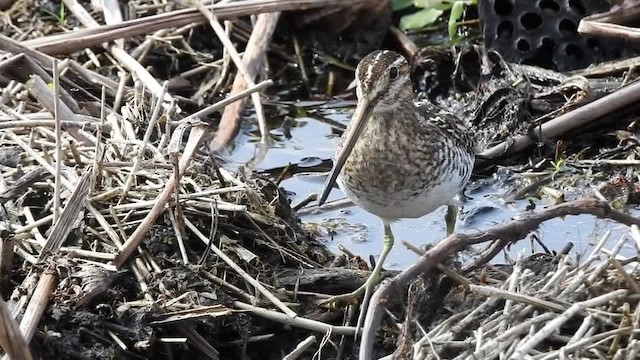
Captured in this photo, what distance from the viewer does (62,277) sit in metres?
3.91

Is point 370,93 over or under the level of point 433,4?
over

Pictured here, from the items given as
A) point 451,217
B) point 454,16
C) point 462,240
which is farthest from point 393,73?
point 454,16

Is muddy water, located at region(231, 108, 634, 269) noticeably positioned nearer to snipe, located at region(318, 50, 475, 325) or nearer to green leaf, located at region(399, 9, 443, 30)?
snipe, located at region(318, 50, 475, 325)

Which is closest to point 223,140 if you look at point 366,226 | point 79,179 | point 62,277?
point 366,226

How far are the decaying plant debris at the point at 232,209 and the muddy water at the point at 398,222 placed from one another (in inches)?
3.9

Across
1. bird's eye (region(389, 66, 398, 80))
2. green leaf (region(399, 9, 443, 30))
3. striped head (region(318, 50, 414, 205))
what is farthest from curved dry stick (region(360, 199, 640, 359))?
green leaf (region(399, 9, 443, 30))

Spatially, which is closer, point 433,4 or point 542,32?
point 542,32

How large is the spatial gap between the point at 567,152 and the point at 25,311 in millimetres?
2564

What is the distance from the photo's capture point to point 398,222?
495cm

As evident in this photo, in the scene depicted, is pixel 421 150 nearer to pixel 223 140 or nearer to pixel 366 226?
pixel 366 226

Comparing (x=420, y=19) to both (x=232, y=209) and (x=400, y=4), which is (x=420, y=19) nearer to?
(x=400, y=4)

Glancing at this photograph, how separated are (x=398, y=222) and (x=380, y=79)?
100 cm

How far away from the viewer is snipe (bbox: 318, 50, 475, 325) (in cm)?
408

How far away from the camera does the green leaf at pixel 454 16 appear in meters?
5.94
